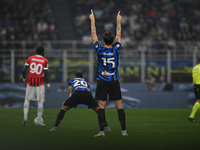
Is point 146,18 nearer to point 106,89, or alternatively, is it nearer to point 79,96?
point 79,96

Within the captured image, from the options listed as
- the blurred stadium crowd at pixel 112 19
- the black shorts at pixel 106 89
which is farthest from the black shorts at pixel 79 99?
the blurred stadium crowd at pixel 112 19

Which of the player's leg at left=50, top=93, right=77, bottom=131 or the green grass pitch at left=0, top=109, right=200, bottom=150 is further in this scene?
the player's leg at left=50, top=93, right=77, bottom=131

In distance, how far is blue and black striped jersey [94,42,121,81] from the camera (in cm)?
852

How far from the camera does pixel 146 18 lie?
2864 centimetres

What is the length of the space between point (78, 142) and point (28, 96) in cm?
361

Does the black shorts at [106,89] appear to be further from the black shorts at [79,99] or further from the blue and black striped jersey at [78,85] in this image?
the blue and black striped jersey at [78,85]

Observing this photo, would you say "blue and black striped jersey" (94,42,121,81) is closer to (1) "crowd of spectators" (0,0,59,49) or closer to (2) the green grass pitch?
(2) the green grass pitch

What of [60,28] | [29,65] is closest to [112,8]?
[60,28]

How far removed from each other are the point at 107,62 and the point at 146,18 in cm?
2060

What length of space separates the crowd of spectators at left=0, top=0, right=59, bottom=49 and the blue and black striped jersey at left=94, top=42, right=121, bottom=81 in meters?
16.1

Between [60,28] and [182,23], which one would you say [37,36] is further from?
[182,23]

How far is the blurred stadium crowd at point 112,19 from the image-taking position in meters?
26.4

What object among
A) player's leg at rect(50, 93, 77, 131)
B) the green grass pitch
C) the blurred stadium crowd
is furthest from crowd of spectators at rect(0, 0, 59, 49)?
the green grass pitch

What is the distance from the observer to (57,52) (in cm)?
2114
